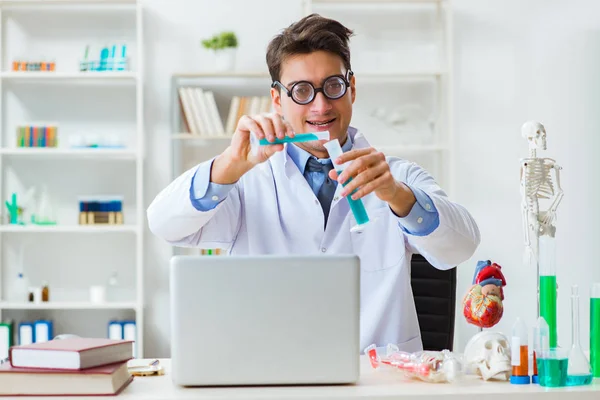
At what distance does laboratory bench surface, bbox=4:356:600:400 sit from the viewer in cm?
113

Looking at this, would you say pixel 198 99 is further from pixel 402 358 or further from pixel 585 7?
pixel 402 358

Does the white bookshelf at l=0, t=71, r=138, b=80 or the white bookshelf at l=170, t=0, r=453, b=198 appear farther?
the white bookshelf at l=170, t=0, r=453, b=198

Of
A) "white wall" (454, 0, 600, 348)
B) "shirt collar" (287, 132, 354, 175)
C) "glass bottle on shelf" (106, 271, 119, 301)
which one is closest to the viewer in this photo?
"shirt collar" (287, 132, 354, 175)

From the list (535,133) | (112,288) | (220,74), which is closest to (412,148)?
(220,74)

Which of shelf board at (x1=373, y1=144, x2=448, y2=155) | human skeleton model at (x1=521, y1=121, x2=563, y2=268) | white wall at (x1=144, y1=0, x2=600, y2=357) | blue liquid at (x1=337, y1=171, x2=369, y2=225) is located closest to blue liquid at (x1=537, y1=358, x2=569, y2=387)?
human skeleton model at (x1=521, y1=121, x2=563, y2=268)

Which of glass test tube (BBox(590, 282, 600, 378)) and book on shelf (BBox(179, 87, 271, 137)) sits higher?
book on shelf (BBox(179, 87, 271, 137))

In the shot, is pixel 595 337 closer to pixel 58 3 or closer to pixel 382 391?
pixel 382 391

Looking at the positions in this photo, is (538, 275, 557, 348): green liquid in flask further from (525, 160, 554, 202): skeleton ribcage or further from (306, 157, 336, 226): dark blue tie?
(306, 157, 336, 226): dark blue tie

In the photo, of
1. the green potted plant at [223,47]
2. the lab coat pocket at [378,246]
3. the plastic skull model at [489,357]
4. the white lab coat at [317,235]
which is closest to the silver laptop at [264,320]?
the plastic skull model at [489,357]

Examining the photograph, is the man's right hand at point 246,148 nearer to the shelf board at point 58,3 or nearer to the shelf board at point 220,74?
the shelf board at point 220,74

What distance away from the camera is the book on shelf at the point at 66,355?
3.88 ft

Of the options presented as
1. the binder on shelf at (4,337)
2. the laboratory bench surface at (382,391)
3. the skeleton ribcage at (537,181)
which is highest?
the skeleton ribcage at (537,181)

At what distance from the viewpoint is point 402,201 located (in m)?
1.48

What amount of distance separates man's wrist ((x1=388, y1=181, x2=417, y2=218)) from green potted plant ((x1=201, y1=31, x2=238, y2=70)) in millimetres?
2689
